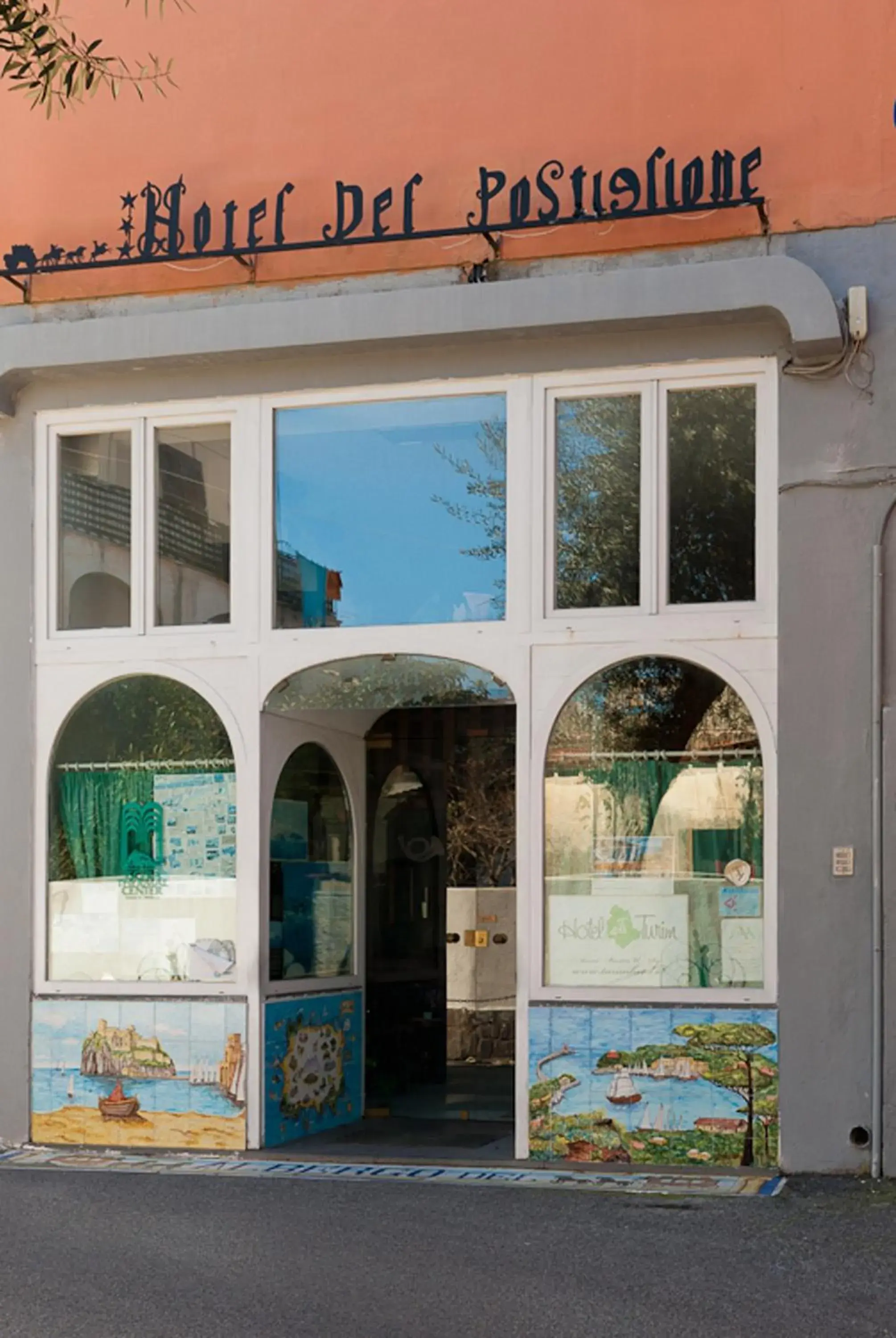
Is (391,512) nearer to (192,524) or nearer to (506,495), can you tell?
(506,495)

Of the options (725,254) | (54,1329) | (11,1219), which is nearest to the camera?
(54,1329)

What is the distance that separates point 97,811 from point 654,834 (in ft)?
10.9

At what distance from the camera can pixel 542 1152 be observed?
10234 mm

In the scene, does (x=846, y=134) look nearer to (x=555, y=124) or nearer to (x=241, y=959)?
(x=555, y=124)

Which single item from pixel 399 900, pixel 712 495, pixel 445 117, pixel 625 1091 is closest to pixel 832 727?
pixel 712 495

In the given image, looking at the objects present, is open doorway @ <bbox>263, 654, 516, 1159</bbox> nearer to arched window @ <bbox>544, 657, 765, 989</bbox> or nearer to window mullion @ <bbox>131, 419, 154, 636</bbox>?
arched window @ <bbox>544, 657, 765, 989</bbox>

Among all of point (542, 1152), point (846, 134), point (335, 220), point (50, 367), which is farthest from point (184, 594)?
point (846, 134)

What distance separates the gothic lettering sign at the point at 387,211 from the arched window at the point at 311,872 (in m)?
2.99

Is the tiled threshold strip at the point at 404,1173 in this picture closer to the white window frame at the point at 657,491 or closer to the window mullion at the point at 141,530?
the white window frame at the point at 657,491

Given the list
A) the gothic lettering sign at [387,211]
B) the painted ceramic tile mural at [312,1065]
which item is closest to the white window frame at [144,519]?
the gothic lettering sign at [387,211]

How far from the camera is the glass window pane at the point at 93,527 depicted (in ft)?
37.5

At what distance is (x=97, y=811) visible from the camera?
448 inches

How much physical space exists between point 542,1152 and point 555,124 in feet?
18.2

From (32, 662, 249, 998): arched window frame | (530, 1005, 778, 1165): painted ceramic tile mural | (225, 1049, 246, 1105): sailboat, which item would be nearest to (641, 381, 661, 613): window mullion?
(530, 1005, 778, 1165): painted ceramic tile mural
